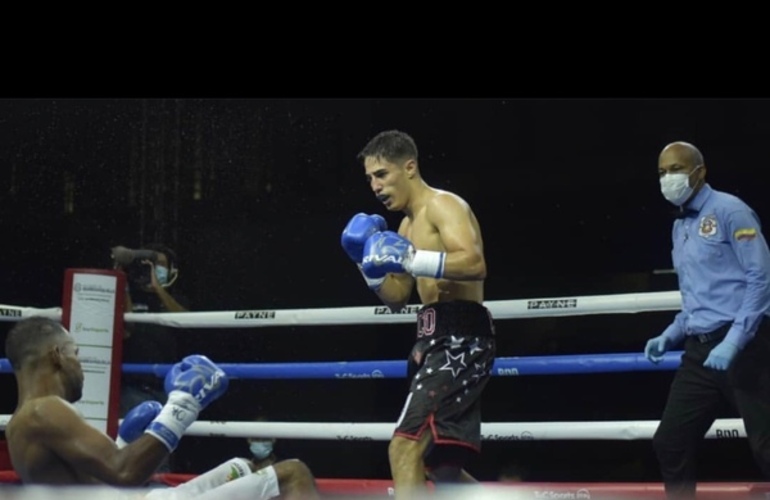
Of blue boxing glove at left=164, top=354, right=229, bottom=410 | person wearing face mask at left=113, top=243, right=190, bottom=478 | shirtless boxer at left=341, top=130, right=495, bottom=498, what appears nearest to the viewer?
blue boxing glove at left=164, top=354, right=229, bottom=410

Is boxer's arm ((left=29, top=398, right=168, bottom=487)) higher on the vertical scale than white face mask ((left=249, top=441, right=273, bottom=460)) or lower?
higher

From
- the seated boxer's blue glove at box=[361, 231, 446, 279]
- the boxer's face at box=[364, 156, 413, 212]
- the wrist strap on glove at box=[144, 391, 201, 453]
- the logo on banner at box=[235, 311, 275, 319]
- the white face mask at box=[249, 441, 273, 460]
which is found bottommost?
the white face mask at box=[249, 441, 273, 460]

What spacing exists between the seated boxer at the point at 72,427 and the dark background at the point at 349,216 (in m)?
1.97

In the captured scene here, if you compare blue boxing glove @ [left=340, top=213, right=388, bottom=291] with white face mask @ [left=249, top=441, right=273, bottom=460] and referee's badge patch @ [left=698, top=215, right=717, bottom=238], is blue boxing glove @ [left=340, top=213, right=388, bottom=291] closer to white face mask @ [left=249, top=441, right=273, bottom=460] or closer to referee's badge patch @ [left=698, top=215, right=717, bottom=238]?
referee's badge patch @ [left=698, top=215, right=717, bottom=238]

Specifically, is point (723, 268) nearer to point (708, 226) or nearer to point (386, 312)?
point (708, 226)

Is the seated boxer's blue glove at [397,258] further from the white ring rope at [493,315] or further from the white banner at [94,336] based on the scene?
the white banner at [94,336]

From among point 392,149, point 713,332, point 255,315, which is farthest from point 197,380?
point 713,332

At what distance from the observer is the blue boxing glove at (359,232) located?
110 inches

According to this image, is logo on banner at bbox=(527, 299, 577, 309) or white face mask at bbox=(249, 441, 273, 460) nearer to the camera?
logo on banner at bbox=(527, 299, 577, 309)

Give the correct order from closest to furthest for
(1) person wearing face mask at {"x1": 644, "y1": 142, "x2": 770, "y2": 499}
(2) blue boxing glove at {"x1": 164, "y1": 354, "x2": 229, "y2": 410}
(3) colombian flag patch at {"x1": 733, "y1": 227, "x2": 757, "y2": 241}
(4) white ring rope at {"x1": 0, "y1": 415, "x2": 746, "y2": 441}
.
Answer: (2) blue boxing glove at {"x1": 164, "y1": 354, "x2": 229, "y2": 410} → (1) person wearing face mask at {"x1": 644, "y1": 142, "x2": 770, "y2": 499} → (3) colombian flag patch at {"x1": 733, "y1": 227, "x2": 757, "y2": 241} → (4) white ring rope at {"x1": 0, "y1": 415, "x2": 746, "y2": 441}

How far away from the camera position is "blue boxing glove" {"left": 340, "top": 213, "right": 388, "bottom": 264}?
110 inches

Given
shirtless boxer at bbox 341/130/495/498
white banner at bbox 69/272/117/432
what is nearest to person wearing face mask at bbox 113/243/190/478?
white banner at bbox 69/272/117/432

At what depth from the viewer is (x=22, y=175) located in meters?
5.20

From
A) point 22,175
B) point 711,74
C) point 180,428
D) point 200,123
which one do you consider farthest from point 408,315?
point 22,175
